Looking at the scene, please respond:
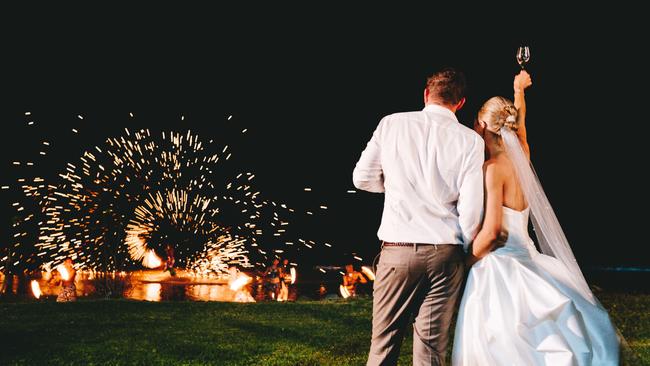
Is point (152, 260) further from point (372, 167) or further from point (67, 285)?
point (372, 167)

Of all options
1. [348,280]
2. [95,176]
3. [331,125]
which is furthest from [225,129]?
[95,176]

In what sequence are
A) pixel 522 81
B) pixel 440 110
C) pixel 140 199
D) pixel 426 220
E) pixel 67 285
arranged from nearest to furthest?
pixel 426 220
pixel 440 110
pixel 522 81
pixel 67 285
pixel 140 199

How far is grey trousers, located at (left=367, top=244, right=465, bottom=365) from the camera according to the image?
297 cm

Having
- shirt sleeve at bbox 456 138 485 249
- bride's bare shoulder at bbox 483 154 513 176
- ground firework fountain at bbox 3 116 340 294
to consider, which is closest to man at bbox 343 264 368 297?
ground firework fountain at bbox 3 116 340 294

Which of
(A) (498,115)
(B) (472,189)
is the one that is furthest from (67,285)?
(B) (472,189)

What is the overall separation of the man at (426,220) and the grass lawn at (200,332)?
345cm

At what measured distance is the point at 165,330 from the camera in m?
8.53

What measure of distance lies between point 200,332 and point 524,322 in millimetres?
5754

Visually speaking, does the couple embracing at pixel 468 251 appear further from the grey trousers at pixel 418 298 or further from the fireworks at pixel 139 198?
the fireworks at pixel 139 198

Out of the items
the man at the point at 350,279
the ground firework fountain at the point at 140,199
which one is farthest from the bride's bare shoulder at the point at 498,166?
the man at the point at 350,279

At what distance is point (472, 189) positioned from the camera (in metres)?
3.00

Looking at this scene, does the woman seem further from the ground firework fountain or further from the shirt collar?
the shirt collar

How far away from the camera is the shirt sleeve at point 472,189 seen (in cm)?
300

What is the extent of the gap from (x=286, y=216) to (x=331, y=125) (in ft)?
82.6
